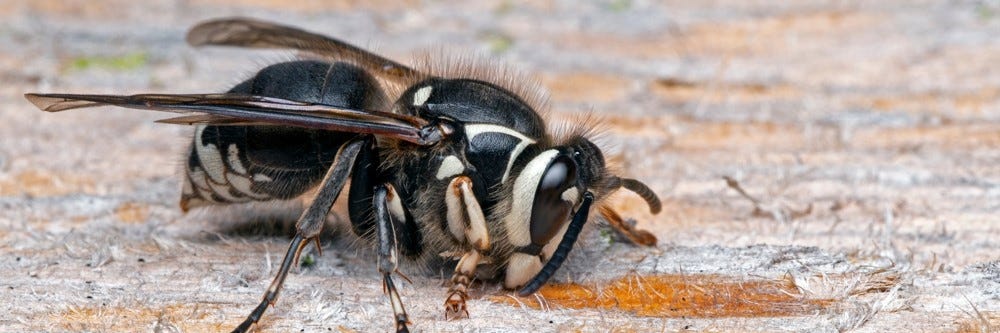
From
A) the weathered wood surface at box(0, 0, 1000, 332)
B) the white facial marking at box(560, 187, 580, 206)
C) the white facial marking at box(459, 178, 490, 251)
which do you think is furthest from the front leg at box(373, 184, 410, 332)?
the white facial marking at box(560, 187, 580, 206)

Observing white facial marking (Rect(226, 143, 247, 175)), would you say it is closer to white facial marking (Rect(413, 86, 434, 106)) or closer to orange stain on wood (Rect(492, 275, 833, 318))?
white facial marking (Rect(413, 86, 434, 106))

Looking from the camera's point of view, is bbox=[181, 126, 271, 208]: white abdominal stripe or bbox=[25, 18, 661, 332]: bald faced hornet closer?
bbox=[25, 18, 661, 332]: bald faced hornet

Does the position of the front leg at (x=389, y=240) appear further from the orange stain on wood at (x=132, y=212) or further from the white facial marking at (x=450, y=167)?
the orange stain on wood at (x=132, y=212)

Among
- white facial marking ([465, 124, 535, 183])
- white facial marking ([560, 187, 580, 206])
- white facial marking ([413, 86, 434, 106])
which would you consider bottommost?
white facial marking ([560, 187, 580, 206])

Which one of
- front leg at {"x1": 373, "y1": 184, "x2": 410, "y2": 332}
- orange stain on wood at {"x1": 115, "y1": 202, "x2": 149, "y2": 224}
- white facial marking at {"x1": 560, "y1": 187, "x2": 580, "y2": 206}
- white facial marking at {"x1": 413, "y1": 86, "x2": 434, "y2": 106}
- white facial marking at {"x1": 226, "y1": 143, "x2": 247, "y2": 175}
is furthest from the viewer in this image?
orange stain on wood at {"x1": 115, "y1": 202, "x2": 149, "y2": 224}

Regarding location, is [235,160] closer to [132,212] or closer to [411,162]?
[411,162]

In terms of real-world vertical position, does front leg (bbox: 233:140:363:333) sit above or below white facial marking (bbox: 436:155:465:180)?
below

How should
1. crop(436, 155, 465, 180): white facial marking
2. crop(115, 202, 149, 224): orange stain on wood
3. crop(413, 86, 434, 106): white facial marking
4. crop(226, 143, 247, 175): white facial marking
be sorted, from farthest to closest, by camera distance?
crop(115, 202, 149, 224): orange stain on wood < crop(226, 143, 247, 175): white facial marking < crop(413, 86, 434, 106): white facial marking < crop(436, 155, 465, 180): white facial marking
